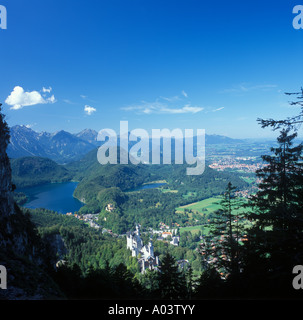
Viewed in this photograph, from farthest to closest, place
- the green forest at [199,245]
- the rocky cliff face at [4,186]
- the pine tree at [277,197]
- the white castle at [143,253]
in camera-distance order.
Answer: the white castle at [143,253], the rocky cliff face at [4,186], the pine tree at [277,197], the green forest at [199,245]

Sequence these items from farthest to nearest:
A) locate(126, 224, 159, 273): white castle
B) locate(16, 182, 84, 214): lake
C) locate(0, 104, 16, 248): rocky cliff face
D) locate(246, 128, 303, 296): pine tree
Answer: locate(16, 182, 84, 214): lake
locate(126, 224, 159, 273): white castle
locate(0, 104, 16, 248): rocky cliff face
locate(246, 128, 303, 296): pine tree

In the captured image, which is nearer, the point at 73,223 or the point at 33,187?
the point at 73,223

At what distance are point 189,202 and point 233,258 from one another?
74950 mm

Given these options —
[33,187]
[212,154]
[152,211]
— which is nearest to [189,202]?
[152,211]

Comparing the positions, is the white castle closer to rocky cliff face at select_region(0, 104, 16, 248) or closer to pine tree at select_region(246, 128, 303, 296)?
rocky cliff face at select_region(0, 104, 16, 248)

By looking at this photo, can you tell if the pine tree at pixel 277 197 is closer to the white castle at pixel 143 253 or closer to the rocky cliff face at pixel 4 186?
Answer: the rocky cliff face at pixel 4 186

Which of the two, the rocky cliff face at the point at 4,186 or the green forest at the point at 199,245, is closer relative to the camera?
the green forest at the point at 199,245

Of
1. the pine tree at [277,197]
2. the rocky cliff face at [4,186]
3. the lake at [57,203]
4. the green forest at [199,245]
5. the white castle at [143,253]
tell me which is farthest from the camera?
the lake at [57,203]

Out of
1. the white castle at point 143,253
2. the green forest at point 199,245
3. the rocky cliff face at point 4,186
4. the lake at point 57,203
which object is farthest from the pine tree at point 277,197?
the lake at point 57,203

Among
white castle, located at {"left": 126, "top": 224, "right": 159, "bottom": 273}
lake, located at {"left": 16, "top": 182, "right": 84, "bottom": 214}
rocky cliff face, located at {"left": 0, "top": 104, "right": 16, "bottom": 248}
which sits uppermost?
rocky cliff face, located at {"left": 0, "top": 104, "right": 16, "bottom": 248}

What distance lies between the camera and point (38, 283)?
4832 millimetres

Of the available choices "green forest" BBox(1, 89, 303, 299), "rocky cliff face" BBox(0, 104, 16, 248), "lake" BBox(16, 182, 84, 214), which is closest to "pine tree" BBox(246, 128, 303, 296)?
"green forest" BBox(1, 89, 303, 299)
